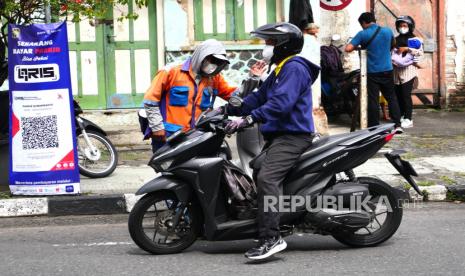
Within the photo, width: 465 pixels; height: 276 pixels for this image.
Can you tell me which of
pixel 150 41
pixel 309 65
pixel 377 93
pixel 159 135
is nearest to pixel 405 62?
pixel 377 93

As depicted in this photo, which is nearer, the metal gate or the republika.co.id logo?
the republika.co.id logo

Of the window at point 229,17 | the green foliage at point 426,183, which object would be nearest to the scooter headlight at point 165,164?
the green foliage at point 426,183

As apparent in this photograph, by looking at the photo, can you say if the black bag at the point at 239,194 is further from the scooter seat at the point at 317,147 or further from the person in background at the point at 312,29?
the person in background at the point at 312,29

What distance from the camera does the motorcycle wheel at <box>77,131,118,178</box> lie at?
29.9 ft

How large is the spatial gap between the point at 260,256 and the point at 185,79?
5.70ft

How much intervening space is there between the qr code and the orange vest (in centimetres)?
157

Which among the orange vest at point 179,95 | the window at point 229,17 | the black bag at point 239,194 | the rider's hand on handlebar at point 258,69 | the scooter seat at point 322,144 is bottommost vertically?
the black bag at point 239,194

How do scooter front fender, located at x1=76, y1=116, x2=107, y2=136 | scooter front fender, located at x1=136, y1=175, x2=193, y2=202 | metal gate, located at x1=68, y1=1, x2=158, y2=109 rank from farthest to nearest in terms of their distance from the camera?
metal gate, located at x1=68, y1=1, x2=158, y2=109, scooter front fender, located at x1=76, y1=116, x2=107, y2=136, scooter front fender, located at x1=136, y1=175, x2=193, y2=202

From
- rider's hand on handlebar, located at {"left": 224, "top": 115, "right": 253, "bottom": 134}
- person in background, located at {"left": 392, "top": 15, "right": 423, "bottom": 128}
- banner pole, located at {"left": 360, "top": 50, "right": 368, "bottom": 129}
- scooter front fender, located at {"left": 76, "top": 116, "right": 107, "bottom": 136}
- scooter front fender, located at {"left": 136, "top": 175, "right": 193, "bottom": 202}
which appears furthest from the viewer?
person in background, located at {"left": 392, "top": 15, "right": 423, "bottom": 128}

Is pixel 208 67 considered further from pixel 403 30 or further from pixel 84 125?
pixel 403 30

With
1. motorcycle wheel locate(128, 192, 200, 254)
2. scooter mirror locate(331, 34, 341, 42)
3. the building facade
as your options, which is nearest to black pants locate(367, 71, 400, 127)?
the building facade

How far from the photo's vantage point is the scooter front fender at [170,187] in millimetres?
5926

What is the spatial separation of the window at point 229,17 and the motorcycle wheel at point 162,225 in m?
6.42

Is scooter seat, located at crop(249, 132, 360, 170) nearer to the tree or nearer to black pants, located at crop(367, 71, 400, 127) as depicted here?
the tree
